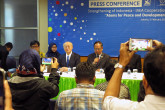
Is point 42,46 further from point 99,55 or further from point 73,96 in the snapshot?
point 73,96

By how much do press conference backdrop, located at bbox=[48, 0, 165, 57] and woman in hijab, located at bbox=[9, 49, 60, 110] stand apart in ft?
12.6

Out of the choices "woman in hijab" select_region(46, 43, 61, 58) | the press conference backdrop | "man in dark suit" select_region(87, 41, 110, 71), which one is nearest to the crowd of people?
"man in dark suit" select_region(87, 41, 110, 71)

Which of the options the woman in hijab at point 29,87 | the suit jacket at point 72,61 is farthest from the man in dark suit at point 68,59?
the woman in hijab at point 29,87

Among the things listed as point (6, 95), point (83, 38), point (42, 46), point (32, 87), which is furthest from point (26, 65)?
point (42, 46)

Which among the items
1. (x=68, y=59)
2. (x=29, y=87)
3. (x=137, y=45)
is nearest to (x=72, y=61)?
(x=68, y=59)

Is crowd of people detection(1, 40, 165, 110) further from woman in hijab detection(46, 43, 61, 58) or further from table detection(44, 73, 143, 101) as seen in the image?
woman in hijab detection(46, 43, 61, 58)

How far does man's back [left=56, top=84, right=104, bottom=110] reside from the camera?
1597mm

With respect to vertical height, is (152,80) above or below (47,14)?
below

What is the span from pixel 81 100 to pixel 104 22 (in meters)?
4.39

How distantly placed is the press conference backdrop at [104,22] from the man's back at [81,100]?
4202 mm

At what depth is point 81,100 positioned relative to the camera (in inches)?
63.1

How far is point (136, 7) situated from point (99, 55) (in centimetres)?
191

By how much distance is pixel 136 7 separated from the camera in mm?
5523

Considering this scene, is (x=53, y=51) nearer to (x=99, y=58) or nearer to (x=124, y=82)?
(x=99, y=58)
